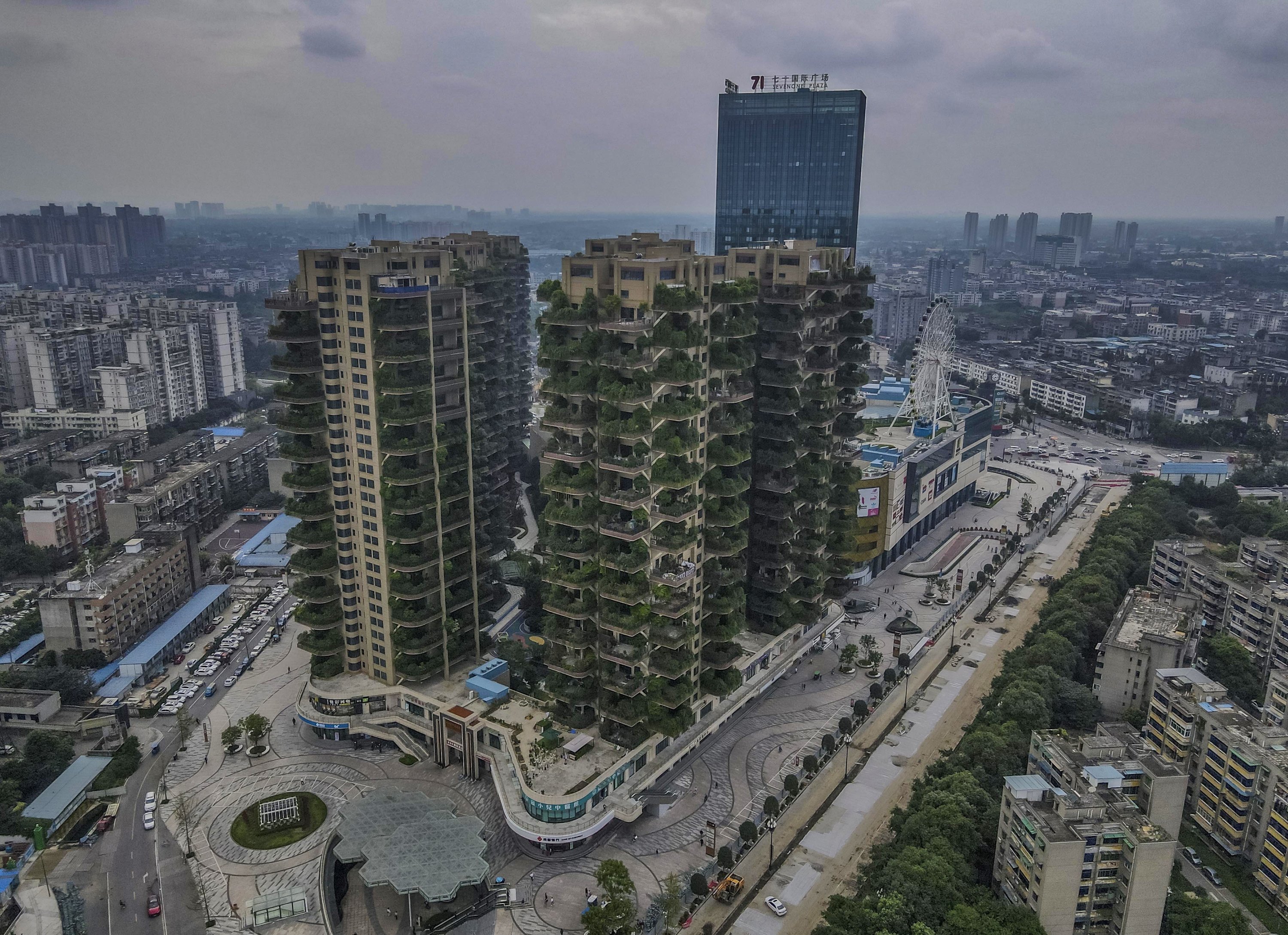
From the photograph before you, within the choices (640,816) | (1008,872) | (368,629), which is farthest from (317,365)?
(1008,872)

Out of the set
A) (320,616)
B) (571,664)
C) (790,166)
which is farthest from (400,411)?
(790,166)

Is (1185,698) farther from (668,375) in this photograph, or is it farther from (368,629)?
(368,629)

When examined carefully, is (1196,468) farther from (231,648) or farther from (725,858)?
(231,648)

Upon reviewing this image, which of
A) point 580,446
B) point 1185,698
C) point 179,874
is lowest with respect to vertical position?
point 179,874

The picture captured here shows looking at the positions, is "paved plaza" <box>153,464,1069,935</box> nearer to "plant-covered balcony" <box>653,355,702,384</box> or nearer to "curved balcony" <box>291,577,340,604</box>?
"curved balcony" <box>291,577,340,604</box>

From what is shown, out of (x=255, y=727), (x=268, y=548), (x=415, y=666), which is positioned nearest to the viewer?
(x=255, y=727)

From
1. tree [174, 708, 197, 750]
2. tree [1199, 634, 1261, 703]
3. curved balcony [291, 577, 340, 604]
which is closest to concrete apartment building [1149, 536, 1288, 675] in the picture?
tree [1199, 634, 1261, 703]

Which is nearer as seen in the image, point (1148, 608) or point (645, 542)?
point (645, 542)
